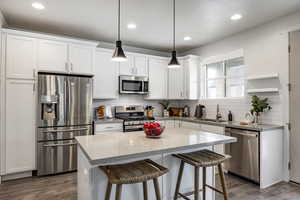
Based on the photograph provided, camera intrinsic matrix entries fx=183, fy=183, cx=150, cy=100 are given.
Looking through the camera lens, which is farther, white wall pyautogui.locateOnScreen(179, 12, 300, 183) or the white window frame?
the white window frame

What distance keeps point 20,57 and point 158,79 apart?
2927mm

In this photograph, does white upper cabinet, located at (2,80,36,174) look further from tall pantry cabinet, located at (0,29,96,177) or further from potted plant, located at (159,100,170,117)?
potted plant, located at (159,100,170,117)

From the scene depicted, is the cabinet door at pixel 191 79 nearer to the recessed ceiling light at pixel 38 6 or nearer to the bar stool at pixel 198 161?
the bar stool at pixel 198 161

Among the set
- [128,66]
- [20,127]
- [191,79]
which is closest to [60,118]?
[20,127]

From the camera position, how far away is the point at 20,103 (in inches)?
122

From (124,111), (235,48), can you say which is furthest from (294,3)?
(124,111)

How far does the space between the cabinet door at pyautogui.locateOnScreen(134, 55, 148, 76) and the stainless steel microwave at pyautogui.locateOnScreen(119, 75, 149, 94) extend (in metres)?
0.11

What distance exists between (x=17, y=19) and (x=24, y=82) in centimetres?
111

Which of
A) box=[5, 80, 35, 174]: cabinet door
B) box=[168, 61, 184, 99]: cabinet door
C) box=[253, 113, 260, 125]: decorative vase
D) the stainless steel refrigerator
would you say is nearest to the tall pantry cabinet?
box=[5, 80, 35, 174]: cabinet door

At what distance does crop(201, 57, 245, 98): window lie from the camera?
3844 mm

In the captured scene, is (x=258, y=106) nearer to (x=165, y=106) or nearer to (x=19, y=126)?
(x=165, y=106)

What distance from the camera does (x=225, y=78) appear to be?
4176 millimetres

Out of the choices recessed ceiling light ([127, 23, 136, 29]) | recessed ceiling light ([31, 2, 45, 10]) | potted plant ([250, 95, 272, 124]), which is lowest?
potted plant ([250, 95, 272, 124])

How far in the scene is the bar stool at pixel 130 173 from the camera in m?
1.41
